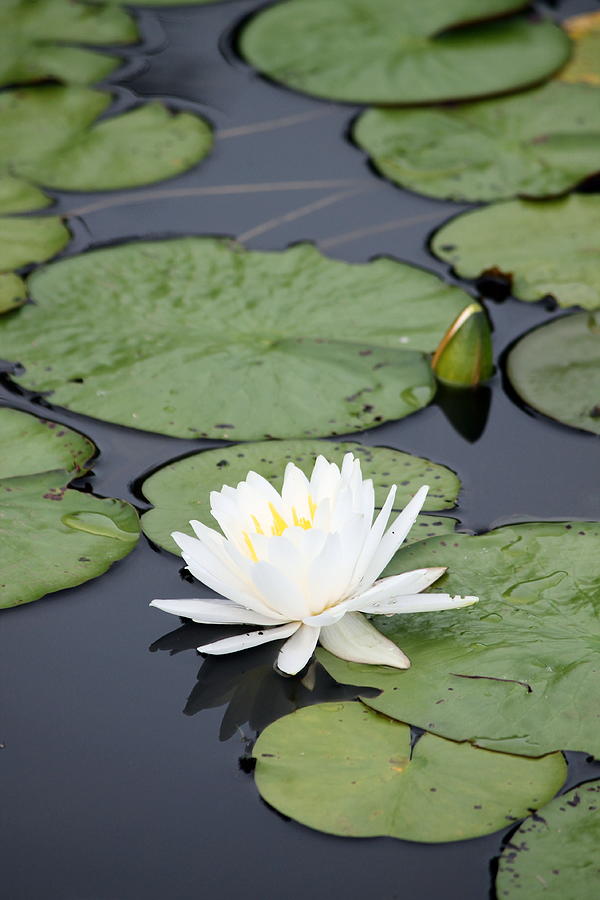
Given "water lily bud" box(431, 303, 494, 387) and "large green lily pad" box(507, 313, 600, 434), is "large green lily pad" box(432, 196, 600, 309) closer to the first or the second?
"large green lily pad" box(507, 313, 600, 434)

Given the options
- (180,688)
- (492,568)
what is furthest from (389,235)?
(180,688)

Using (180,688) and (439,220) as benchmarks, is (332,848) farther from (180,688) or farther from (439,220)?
(439,220)

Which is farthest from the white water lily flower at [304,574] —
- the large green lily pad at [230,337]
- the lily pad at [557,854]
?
the large green lily pad at [230,337]

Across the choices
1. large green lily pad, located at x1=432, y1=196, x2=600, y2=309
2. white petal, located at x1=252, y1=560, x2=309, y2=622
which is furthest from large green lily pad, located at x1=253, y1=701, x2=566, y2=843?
large green lily pad, located at x1=432, y1=196, x2=600, y2=309

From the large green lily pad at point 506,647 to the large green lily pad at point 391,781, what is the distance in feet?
0.16

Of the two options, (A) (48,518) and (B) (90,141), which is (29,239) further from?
(A) (48,518)

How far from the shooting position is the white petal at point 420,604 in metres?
2.39

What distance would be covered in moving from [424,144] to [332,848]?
326 cm

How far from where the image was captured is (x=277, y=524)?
7.87 feet

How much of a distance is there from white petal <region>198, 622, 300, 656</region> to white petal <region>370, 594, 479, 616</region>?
207mm

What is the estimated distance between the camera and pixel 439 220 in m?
4.17

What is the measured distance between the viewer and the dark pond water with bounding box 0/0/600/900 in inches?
79.9

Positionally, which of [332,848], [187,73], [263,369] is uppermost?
[187,73]

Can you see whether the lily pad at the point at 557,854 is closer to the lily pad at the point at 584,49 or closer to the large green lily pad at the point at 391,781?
the large green lily pad at the point at 391,781
